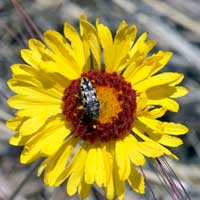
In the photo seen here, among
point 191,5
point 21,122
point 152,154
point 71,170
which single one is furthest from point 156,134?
point 191,5

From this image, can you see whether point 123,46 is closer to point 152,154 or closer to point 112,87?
point 112,87

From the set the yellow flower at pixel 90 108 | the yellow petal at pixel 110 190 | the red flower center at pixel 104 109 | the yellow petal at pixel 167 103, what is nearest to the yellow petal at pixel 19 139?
the yellow flower at pixel 90 108

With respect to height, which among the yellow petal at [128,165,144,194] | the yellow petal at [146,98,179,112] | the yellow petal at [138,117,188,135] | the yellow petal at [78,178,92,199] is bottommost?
the yellow petal at [78,178,92,199]

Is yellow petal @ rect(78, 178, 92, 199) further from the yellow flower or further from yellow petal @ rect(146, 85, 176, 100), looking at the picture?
yellow petal @ rect(146, 85, 176, 100)

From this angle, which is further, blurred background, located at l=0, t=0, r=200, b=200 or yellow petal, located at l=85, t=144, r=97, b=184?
blurred background, located at l=0, t=0, r=200, b=200

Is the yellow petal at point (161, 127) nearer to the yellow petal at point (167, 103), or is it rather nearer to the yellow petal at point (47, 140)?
the yellow petal at point (167, 103)

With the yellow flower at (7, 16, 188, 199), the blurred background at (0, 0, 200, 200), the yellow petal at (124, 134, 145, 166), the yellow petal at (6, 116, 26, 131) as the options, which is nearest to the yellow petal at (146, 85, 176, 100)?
the yellow flower at (7, 16, 188, 199)
